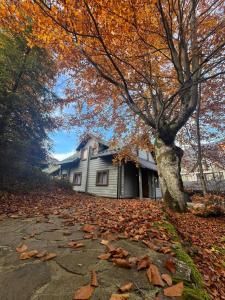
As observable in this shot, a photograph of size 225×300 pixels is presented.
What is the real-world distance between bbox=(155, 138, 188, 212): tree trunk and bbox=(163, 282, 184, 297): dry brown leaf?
5.33m

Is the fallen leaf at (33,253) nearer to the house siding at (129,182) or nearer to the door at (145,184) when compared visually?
the house siding at (129,182)

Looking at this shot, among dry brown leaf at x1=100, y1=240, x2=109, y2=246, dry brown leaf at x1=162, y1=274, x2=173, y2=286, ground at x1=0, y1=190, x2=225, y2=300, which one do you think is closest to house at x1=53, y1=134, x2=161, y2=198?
ground at x1=0, y1=190, x2=225, y2=300

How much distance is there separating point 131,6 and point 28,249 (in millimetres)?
6448

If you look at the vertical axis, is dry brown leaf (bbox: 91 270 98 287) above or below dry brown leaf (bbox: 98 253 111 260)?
below

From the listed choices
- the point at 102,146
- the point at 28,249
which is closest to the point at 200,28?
the point at 28,249

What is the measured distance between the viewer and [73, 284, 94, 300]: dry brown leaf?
147 centimetres

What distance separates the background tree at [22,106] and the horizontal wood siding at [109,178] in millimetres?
6744

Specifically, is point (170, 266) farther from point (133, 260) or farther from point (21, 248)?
point (21, 248)

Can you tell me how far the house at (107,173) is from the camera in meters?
16.0

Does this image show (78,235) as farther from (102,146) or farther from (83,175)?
(83,175)

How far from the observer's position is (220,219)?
22.4 ft

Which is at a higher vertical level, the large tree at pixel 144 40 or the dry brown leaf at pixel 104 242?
the large tree at pixel 144 40

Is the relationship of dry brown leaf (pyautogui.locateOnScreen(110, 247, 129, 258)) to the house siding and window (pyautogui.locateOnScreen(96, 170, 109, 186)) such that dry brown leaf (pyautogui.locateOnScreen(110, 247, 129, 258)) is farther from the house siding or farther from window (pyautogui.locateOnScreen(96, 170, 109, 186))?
window (pyautogui.locateOnScreen(96, 170, 109, 186))

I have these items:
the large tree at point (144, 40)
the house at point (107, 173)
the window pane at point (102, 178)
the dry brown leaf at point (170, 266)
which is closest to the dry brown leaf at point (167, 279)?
the dry brown leaf at point (170, 266)
